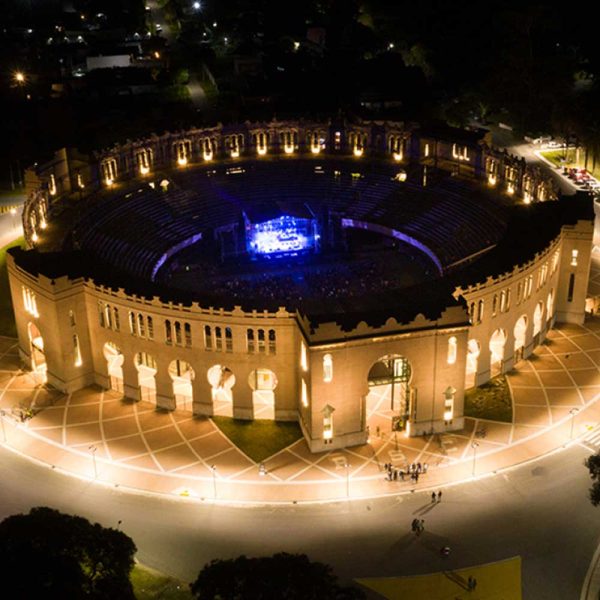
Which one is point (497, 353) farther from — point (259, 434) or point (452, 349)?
point (259, 434)

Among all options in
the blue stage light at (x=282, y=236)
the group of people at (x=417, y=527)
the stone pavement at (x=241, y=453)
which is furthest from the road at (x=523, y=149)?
the group of people at (x=417, y=527)

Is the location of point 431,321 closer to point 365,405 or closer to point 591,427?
point 365,405

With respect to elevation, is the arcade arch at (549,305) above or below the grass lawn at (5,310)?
above

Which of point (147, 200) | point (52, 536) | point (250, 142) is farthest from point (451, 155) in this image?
point (52, 536)

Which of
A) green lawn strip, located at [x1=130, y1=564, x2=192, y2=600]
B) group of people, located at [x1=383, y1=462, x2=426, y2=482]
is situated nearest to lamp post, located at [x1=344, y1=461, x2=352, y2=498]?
group of people, located at [x1=383, y1=462, x2=426, y2=482]

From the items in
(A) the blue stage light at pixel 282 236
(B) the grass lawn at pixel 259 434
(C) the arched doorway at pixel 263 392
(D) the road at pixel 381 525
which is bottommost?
(D) the road at pixel 381 525

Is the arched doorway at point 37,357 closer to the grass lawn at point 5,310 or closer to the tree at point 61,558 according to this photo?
the grass lawn at point 5,310

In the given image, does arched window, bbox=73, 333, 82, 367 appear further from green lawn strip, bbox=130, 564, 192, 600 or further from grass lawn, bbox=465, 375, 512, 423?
grass lawn, bbox=465, 375, 512, 423
